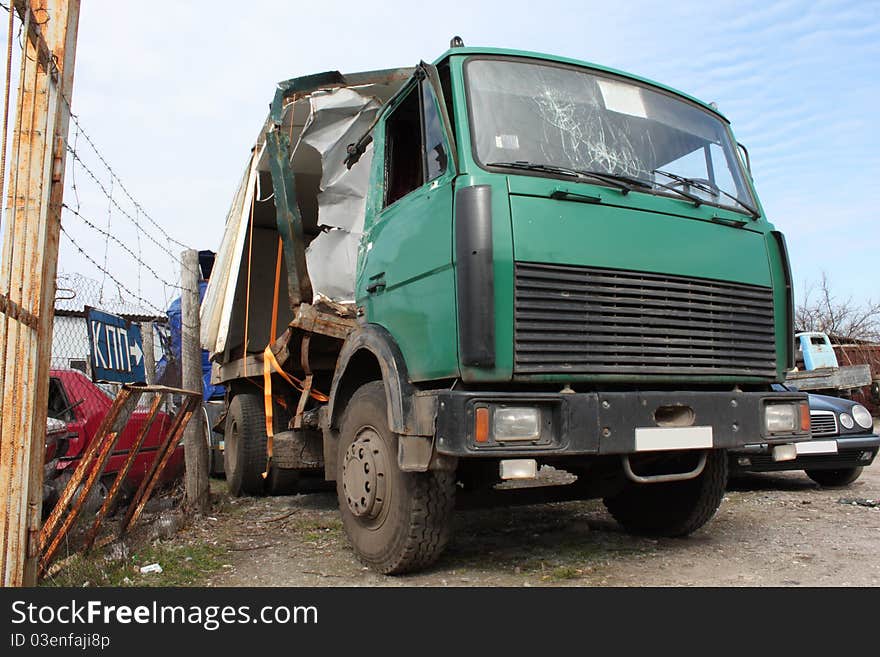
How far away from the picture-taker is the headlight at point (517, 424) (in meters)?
3.14

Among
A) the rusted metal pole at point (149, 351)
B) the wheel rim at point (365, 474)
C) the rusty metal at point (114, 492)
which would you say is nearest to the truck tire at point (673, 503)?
the wheel rim at point (365, 474)

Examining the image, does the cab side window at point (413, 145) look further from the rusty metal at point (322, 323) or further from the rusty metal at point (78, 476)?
the rusty metal at point (78, 476)

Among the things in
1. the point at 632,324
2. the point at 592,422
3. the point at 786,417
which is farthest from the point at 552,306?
the point at 786,417

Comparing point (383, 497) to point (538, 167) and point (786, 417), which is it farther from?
point (786, 417)

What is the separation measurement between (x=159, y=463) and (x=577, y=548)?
299 centimetres

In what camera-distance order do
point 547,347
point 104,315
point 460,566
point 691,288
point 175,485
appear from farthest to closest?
point 175,485 < point 104,315 < point 460,566 < point 691,288 < point 547,347

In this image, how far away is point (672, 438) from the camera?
338cm

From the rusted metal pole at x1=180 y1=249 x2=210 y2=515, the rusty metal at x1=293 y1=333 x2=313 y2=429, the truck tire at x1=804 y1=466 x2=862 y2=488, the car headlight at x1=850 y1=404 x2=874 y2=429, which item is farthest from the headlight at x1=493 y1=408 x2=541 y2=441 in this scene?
the truck tire at x1=804 y1=466 x2=862 y2=488

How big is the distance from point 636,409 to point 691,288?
717mm

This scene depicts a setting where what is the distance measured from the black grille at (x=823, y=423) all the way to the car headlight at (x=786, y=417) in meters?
3.11

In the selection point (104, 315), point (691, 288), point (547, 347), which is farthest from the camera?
point (104, 315)

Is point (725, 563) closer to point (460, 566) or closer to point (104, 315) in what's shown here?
point (460, 566)

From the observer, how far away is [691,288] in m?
3.58
